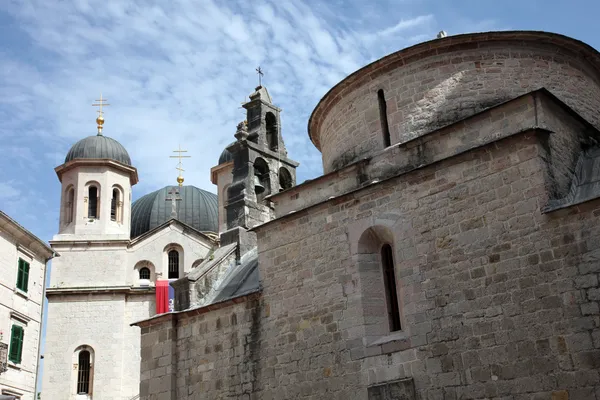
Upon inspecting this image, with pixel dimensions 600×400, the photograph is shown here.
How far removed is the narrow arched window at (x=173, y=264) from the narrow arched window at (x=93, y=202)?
3.79 meters

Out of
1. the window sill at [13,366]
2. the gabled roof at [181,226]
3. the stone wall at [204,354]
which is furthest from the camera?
the gabled roof at [181,226]

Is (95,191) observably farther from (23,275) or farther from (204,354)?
(204,354)

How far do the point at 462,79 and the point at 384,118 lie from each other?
Answer: 1.63 meters

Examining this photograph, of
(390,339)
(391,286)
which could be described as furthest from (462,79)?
(390,339)

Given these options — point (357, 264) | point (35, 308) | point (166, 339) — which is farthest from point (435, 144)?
point (35, 308)

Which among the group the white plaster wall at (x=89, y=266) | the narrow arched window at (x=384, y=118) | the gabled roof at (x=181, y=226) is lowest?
the narrow arched window at (x=384, y=118)

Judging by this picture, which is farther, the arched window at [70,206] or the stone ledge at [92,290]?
the arched window at [70,206]

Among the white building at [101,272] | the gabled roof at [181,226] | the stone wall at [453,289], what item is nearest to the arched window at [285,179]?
the stone wall at [453,289]

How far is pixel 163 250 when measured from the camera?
30.3m

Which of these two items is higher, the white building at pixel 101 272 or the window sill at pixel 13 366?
the white building at pixel 101 272

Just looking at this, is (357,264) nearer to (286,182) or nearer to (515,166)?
(515,166)

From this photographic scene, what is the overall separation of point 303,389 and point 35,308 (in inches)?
586

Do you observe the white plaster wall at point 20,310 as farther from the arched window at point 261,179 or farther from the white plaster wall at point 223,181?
the white plaster wall at point 223,181

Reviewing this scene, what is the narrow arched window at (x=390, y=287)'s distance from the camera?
11.4 metres
